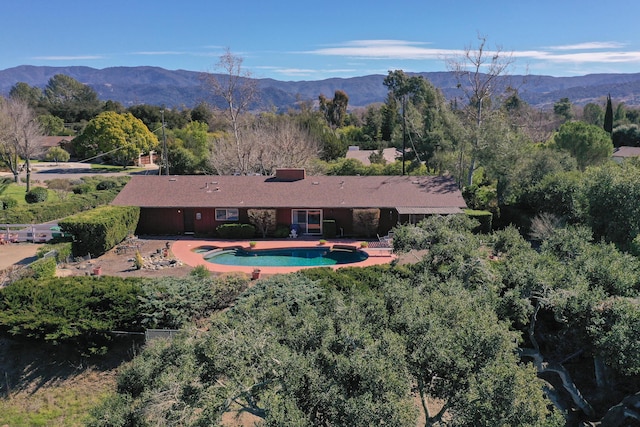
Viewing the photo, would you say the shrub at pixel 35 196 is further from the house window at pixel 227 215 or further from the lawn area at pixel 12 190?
the house window at pixel 227 215

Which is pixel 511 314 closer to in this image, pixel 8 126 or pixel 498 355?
pixel 498 355

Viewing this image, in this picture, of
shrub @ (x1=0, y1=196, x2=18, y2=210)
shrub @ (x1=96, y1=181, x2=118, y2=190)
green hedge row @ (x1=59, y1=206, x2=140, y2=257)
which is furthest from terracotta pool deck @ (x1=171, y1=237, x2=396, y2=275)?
shrub @ (x1=96, y1=181, x2=118, y2=190)

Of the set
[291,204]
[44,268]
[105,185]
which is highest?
[291,204]

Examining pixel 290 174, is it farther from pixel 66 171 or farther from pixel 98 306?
pixel 66 171

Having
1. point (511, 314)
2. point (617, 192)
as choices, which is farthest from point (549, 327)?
point (617, 192)

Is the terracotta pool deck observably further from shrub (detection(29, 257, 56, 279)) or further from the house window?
shrub (detection(29, 257, 56, 279))

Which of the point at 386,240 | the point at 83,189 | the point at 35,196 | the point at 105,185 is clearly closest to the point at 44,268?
the point at 386,240
